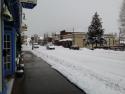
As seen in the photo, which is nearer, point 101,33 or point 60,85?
point 60,85

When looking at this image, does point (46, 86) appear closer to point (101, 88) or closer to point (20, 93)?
point (20, 93)

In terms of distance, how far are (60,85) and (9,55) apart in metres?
4.26

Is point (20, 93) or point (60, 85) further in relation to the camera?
point (60, 85)

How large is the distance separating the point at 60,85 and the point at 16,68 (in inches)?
210

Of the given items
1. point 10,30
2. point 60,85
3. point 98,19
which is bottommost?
point 60,85

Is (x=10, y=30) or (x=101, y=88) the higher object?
(x=10, y=30)

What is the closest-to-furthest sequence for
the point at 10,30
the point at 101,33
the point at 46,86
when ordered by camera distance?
1. the point at 46,86
2. the point at 10,30
3. the point at 101,33

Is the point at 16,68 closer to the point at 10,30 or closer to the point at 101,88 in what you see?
the point at 10,30

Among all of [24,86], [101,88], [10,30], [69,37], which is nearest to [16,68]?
[10,30]

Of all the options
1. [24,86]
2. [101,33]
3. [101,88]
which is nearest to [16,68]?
[24,86]

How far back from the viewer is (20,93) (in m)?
9.91

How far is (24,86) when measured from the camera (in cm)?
1140

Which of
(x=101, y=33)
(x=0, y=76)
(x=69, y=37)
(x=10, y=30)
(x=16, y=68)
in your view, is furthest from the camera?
(x=69, y=37)

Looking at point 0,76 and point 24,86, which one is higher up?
point 0,76
